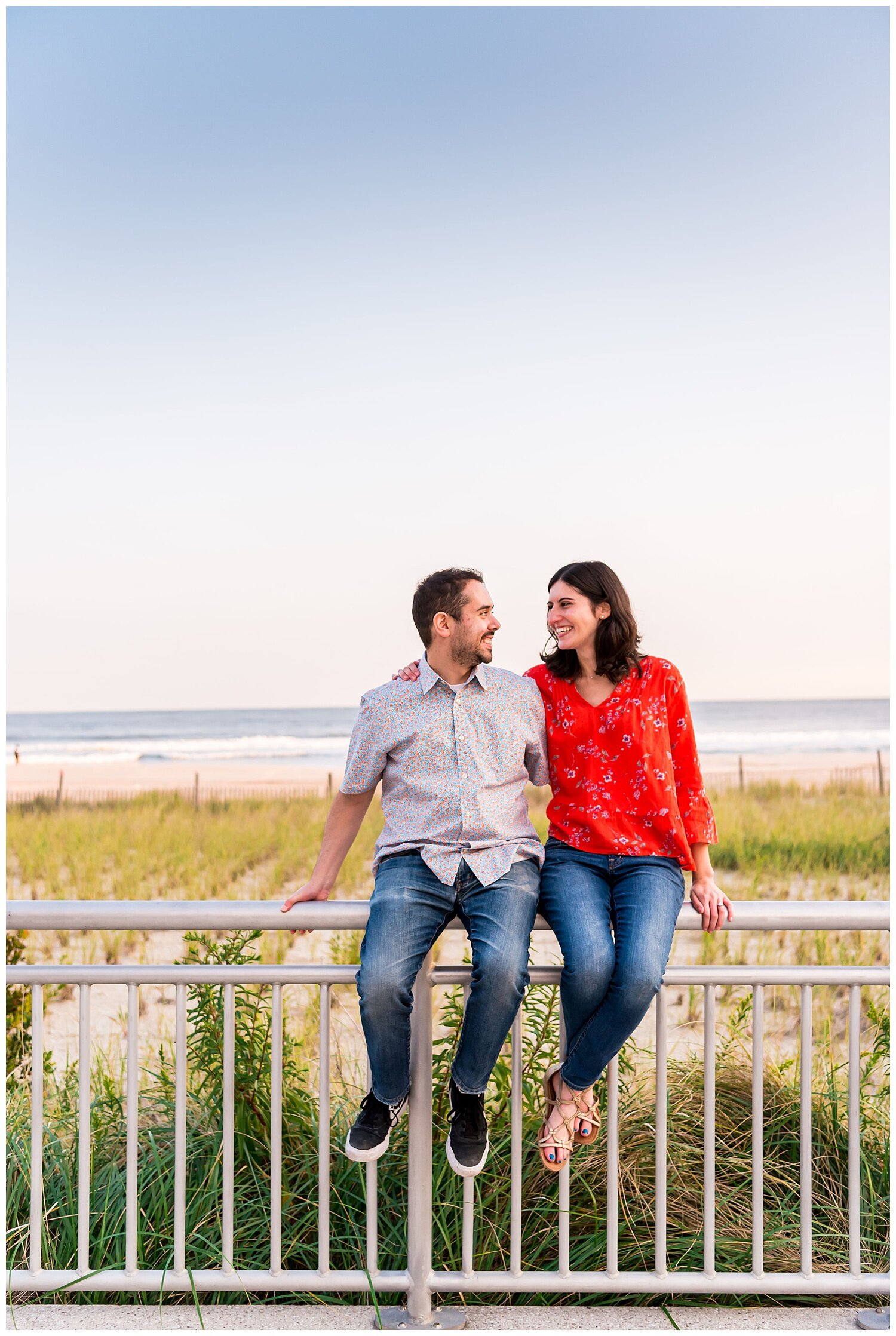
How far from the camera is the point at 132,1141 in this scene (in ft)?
6.54

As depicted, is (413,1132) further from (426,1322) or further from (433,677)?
(433,677)

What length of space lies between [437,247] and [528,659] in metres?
12.0

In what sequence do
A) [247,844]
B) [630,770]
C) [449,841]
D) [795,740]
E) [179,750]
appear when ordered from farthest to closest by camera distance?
1. [795,740]
2. [179,750]
3. [247,844]
4. [630,770]
5. [449,841]

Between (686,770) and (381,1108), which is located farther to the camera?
(686,770)

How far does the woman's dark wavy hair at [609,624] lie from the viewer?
2.32m

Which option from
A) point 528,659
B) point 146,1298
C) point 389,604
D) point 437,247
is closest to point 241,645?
point 389,604

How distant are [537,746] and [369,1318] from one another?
4.44 ft

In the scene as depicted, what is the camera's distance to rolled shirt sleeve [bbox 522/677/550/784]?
2.28 meters

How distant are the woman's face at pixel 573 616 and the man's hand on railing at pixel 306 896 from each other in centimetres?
87

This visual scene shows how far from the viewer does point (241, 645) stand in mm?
26172

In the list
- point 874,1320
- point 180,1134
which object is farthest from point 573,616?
point 874,1320

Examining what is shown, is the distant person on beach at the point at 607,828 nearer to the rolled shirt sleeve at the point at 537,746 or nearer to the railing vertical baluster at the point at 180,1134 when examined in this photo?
the rolled shirt sleeve at the point at 537,746

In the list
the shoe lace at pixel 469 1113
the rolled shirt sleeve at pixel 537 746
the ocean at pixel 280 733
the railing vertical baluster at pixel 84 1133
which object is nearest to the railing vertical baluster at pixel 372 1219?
the shoe lace at pixel 469 1113

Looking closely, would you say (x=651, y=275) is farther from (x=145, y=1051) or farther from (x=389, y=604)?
(x=389, y=604)
